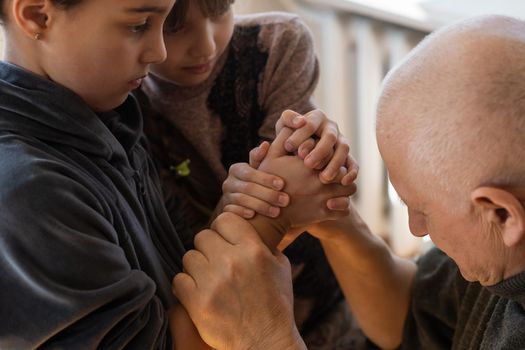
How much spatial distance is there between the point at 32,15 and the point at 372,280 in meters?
0.82

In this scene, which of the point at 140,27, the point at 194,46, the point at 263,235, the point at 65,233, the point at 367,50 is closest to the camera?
the point at 65,233

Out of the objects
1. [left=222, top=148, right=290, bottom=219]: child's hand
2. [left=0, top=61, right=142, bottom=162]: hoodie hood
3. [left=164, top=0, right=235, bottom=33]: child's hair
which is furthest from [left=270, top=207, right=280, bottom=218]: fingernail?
[left=164, top=0, right=235, bottom=33]: child's hair

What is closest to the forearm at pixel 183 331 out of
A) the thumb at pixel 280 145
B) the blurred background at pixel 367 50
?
the thumb at pixel 280 145

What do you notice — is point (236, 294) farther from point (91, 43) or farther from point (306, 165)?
point (91, 43)

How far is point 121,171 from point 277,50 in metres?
0.48

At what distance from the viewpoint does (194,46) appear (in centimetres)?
126

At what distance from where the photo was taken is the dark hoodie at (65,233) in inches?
33.6

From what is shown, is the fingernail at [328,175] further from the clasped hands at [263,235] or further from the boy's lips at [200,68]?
the boy's lips at [200,68]

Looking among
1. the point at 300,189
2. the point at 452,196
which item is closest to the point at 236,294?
the point at 300,189

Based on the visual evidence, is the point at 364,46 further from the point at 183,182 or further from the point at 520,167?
the point at 520,167

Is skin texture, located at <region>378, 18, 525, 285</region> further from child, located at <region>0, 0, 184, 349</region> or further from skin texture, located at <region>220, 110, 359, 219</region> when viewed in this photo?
child, located at <region>0, 0, 184, 349</region>

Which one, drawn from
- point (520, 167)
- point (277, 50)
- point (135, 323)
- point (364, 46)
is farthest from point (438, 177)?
point (364, 46)

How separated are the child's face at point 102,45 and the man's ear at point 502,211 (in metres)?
0.48

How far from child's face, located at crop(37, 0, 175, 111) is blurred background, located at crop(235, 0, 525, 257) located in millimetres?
1225
